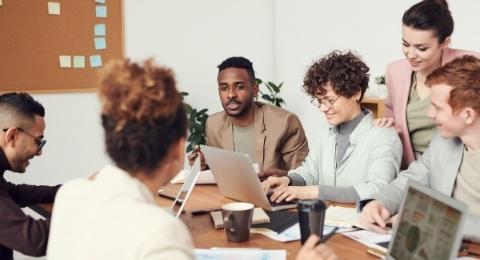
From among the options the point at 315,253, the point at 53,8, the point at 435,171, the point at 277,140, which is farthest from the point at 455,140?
the point at 53,8

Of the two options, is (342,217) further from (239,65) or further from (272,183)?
(239,65)

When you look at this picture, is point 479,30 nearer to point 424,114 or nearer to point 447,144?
point 424,114

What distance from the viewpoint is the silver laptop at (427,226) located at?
1018 millimetres

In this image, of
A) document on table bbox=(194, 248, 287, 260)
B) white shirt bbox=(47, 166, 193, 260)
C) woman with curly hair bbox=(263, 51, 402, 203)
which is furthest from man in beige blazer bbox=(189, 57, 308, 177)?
white shirt bbox=(47, 166, 193, 260)

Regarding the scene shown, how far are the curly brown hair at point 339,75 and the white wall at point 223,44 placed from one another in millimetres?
1448

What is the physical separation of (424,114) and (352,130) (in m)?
0.33

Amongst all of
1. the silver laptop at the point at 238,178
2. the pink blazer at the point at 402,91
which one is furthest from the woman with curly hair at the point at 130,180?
the pink blazer at the point at 402,91

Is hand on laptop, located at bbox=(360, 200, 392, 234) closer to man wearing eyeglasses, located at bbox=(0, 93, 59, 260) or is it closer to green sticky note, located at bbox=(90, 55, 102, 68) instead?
man wearing eyeglasses, located at bbox=(0, 93, 59, 260)

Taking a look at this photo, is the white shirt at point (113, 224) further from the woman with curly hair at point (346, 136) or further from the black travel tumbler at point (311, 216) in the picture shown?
the woman with curly hair at point (346, 136)

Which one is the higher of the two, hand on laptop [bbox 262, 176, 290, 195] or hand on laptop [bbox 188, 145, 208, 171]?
hand on laptop [bbox 188, 145, 208, 171]

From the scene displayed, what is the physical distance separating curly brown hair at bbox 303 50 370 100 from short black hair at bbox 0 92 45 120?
104 cm

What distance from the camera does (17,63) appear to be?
12.1 ft

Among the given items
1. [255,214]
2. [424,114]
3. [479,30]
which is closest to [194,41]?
[479,30]

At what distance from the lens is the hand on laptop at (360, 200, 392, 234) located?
157 centimetres
